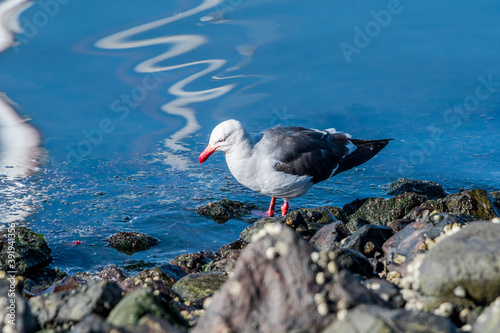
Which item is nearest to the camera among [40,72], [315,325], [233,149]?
[315,325]

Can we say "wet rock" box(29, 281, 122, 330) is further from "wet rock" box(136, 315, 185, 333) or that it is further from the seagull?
the seagull

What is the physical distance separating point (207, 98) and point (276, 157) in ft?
11.6

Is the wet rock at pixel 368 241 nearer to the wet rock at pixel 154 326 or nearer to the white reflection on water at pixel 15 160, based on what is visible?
the wet rock at pixel 154 326

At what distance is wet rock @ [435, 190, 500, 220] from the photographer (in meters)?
6.78

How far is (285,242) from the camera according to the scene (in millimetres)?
3547

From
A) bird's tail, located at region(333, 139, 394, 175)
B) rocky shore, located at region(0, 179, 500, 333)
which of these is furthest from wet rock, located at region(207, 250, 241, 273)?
bird's tail, located at region(333, 139, 394, 175)

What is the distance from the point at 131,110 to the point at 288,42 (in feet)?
11.8

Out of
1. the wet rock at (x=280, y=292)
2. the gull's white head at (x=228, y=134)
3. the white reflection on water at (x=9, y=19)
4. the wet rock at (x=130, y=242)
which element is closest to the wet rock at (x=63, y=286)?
the wet rock at (x=130, y=242)

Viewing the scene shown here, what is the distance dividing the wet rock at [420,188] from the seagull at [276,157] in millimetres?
974

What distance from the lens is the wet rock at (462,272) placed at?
3689 millimetres

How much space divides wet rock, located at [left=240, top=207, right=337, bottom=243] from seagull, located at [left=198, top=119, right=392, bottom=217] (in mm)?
734

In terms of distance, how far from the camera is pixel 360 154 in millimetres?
8797

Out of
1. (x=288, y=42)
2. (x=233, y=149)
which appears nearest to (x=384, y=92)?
(x=288, y=42)

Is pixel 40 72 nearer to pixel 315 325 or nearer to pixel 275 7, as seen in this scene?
pixel 275 7
